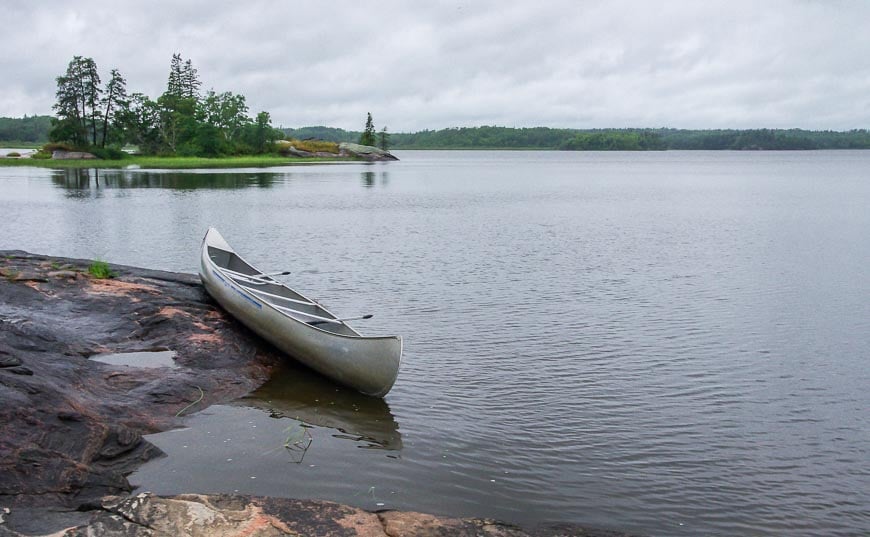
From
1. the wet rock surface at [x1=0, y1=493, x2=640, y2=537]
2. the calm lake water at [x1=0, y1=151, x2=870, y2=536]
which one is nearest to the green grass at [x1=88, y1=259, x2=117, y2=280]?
the calm lake water at [x1=0, y1=151, x2=870, y2=536]

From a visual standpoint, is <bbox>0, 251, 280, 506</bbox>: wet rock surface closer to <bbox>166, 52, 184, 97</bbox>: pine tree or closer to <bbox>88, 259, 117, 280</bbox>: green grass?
<bbox>88, 259, 117, 280</bbox>: green grass

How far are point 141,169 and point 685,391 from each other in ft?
246

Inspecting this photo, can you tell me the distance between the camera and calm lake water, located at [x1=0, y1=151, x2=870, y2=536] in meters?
8.55

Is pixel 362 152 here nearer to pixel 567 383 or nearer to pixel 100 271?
pixel 100 271

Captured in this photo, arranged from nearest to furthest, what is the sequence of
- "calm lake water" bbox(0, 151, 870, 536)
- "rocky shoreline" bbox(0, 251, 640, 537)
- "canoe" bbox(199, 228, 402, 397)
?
"rocky shoreline" bbox(0, 251, 640, 537), "calm lake water" bbox(0, 151, 870, 536), "canoe" bbox(199, 228, 402, 397)

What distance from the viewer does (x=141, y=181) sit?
60375mm

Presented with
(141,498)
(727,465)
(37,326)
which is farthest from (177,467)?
(727,465)

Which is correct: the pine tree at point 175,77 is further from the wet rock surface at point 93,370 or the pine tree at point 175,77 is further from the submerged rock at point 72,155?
the wet rock surface at point 93,370

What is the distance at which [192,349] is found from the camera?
12.4 meters

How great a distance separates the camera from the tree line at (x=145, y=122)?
90125 millimetres

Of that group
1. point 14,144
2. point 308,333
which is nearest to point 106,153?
point 308,333

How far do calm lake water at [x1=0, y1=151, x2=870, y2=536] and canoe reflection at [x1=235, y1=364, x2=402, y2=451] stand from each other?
0.14 feet

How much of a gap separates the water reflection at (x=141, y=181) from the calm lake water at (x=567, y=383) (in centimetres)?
2301

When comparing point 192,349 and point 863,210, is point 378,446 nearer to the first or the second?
point 192,349
